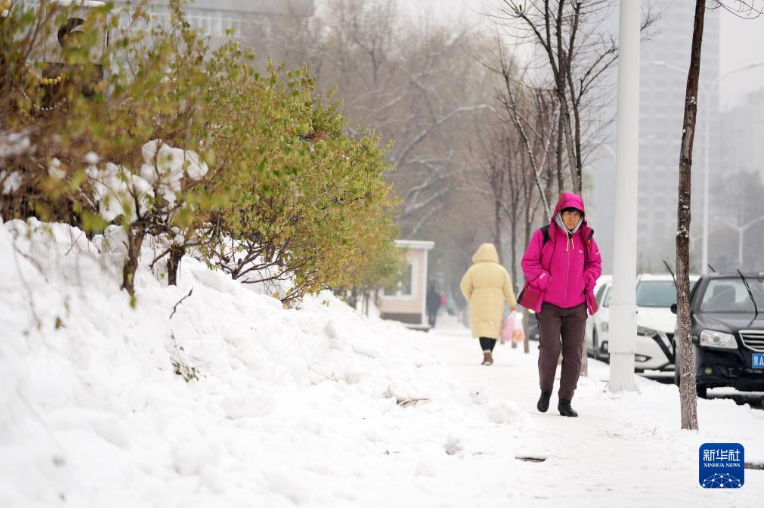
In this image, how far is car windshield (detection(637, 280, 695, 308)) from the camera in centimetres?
1763

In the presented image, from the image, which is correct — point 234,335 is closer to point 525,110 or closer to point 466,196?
point 525,110

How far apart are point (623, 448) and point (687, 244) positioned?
1667 millimetres

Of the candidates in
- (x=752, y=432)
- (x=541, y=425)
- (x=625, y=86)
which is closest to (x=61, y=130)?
(x=541, y=425)

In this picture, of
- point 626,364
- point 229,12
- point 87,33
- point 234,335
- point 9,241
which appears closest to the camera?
point 87,33

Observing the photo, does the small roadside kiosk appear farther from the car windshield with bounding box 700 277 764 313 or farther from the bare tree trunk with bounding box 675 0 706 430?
the bare tree trunk with bounding box 675 0 706 430

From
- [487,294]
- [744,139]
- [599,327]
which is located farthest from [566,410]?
[744,139]

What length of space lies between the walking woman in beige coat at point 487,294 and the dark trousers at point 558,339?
22.4 ft

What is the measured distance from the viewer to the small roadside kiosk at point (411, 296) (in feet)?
132

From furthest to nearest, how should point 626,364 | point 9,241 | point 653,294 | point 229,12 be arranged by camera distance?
point 229,12 → point 653,294 → point 626,364 → point 9,241

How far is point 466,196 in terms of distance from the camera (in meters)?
54.2

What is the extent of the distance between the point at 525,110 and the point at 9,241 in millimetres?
15017

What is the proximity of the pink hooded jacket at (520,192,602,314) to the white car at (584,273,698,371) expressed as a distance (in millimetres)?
5889

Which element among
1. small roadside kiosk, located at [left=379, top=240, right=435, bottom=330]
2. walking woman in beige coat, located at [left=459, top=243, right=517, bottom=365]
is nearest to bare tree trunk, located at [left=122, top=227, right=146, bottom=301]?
walking woman in beige coat, located at [left=459, top=243, right=517, bottom=365]

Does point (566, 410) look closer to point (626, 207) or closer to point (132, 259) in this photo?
point (626, 207)
